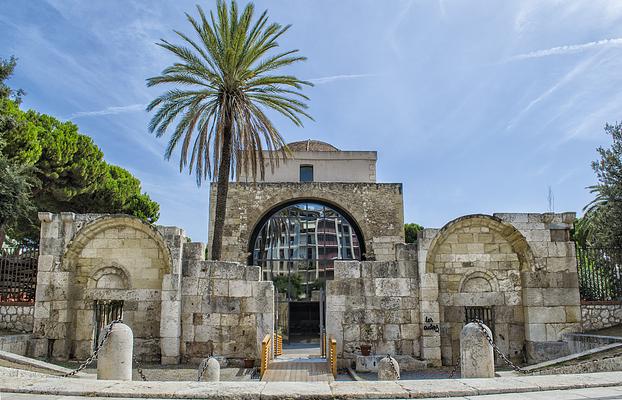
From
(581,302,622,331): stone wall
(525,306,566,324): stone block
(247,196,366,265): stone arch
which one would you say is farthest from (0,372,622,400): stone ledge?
(247,196,366,265): stone arch

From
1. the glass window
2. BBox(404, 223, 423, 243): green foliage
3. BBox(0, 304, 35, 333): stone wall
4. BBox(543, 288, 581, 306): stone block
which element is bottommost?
BBox(0, 304, 35, 333): stone wall

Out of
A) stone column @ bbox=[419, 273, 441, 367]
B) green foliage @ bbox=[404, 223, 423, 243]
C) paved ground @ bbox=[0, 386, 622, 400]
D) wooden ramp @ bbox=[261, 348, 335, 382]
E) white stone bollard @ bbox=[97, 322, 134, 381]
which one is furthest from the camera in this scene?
green foliage @ bbox=[404, 223, 423, 243]

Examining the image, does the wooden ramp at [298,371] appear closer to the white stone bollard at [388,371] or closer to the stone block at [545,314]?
the white stone bollard at [388,371]

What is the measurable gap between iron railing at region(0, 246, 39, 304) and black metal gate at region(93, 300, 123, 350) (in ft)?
6.31

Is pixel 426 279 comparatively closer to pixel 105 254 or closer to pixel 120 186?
pixel 105 254

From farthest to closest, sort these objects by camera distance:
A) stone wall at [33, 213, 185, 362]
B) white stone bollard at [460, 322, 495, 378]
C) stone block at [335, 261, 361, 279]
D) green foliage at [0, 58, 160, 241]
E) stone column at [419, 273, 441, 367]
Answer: green foliage at [0, 58, 160, 241]
stone block at [335, 261, 361, 279]
stone column at [419, 273, 441, 367]
stone wall at [33, 213, 185, 362]
white stone bollard at [460, 322, 495, 378]

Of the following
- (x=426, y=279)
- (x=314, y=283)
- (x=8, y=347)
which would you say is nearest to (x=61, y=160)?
(x=8, y=347)

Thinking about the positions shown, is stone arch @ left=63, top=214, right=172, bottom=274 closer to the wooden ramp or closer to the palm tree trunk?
the palm tree trunk

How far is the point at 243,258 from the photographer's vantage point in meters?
26.7

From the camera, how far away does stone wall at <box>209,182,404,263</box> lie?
27406 mm

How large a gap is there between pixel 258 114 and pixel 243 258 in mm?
11013

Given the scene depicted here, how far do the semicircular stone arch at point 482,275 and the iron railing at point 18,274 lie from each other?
11491mm

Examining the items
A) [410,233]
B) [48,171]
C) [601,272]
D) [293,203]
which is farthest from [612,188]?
[410,233]

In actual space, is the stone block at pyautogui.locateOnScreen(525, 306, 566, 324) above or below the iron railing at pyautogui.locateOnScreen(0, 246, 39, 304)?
below
